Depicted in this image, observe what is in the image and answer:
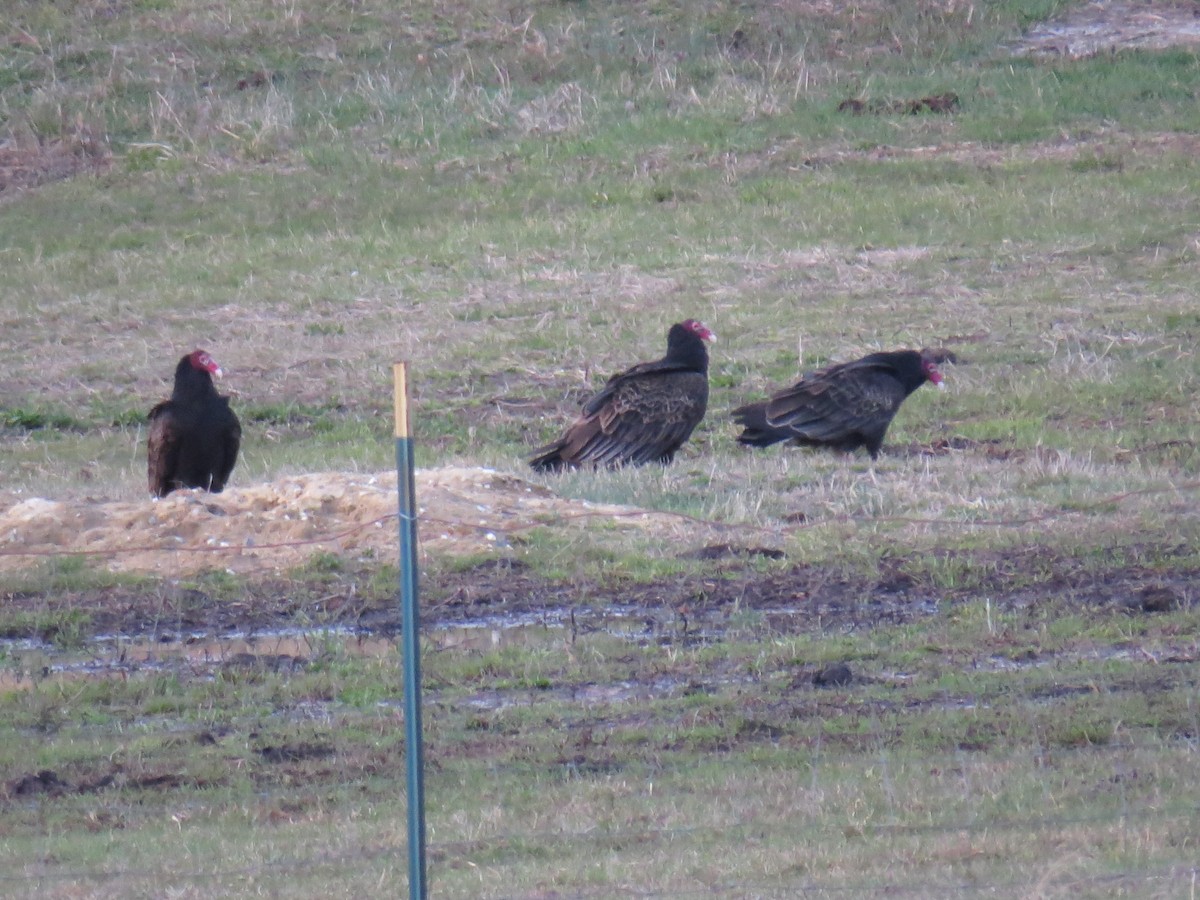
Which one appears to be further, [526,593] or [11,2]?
[11,2]

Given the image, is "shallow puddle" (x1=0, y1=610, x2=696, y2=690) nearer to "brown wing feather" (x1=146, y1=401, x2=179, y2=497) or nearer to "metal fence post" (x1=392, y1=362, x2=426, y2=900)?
"brown wing feather" (x1=146, y1=401, x2=179, y2=497)

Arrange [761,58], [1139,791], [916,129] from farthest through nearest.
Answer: [761,58] → [916,129] → [1139,791]

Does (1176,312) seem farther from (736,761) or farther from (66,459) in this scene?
(736,761)

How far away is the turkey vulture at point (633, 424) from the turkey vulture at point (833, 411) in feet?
1.36

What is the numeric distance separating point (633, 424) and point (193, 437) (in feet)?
8.64

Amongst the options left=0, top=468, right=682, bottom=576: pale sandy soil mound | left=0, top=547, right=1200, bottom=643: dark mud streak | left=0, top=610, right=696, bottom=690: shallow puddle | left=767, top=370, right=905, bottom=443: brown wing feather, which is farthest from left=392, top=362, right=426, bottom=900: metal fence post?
left=767, top=370, right=905, bottom=443: brown wing feather

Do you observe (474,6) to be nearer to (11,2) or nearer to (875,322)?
(11,2)

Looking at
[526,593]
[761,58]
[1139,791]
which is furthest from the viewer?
[761,58]

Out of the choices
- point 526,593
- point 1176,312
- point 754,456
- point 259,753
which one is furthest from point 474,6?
point 259,753

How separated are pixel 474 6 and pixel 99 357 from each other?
10014 mm

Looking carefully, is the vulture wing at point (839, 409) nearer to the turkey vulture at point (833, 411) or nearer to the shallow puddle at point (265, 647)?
the turkey vulture at point (833, 411)

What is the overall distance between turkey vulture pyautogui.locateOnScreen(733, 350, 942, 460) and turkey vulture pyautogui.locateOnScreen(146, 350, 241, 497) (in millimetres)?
3201

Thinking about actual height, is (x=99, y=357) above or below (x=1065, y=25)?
below

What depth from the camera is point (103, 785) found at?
5777mm
